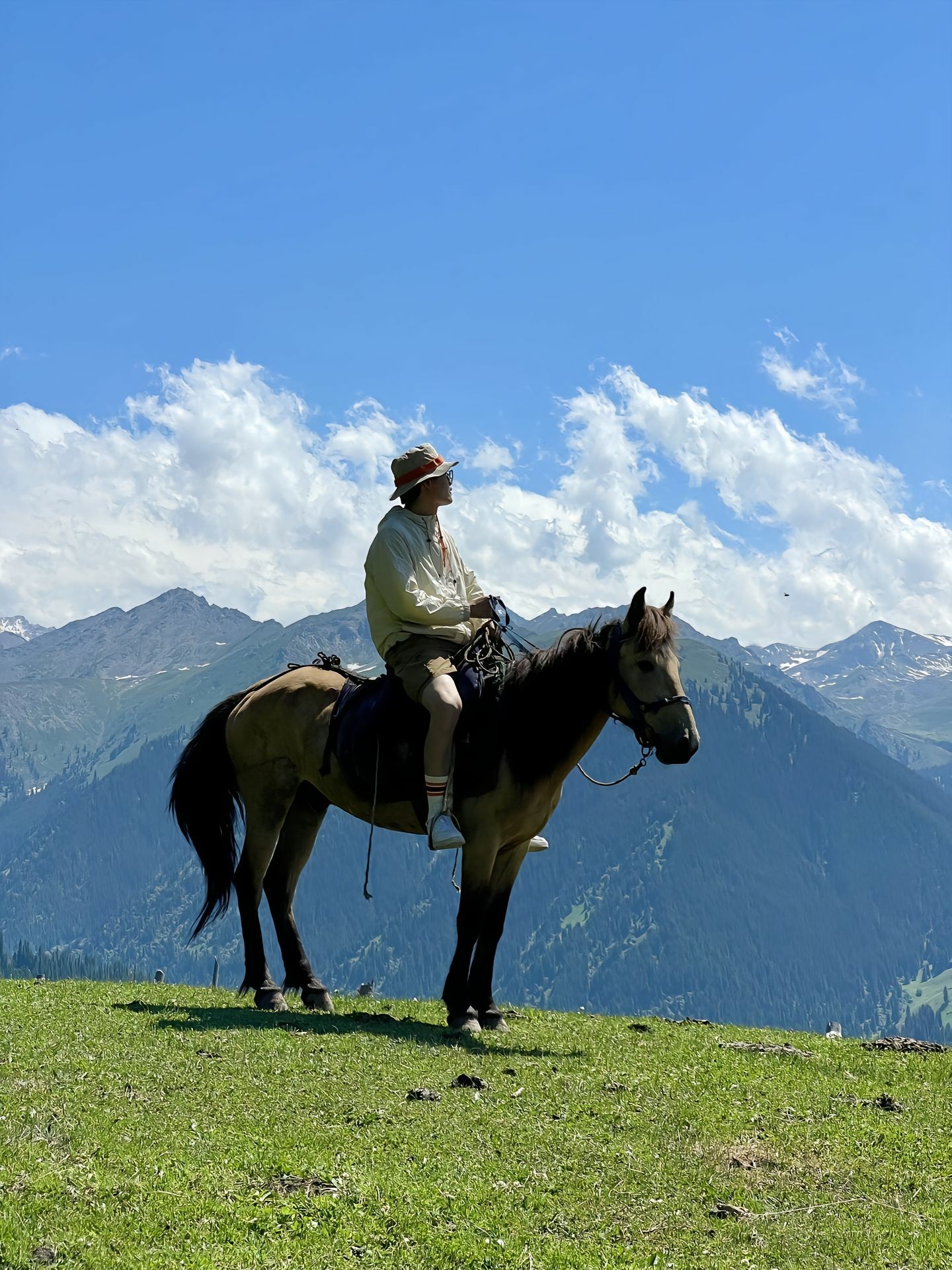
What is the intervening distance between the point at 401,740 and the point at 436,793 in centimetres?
103

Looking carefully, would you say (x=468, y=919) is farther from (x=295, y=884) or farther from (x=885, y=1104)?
(x=885, y=1104)

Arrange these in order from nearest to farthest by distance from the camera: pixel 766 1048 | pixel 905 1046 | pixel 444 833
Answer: pixel 444 833 → pixel 766 1048 → pixel 905 1046

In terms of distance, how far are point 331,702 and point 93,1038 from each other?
4.96 metres

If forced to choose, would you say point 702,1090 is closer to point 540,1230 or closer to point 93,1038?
point 540,1230

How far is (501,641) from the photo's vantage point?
15.0 metres

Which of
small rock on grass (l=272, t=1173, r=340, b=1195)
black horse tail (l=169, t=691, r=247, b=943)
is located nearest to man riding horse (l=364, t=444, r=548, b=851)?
black horse tail (l=169, t=691, r=247, b=943)

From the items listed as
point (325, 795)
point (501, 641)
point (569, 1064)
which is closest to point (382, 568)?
point (501, 641)

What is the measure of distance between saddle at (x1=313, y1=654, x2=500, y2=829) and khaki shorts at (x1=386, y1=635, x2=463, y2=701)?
0.17 m

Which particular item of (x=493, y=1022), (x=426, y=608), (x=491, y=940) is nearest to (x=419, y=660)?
(x=426, y=608)

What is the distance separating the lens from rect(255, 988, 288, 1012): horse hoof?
15.2 m

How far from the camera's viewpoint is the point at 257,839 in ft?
53.6

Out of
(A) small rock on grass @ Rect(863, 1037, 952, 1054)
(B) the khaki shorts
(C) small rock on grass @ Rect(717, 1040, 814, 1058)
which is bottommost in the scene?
(C) small rock on grass @ Rect(717, 1040, 814, 1058)

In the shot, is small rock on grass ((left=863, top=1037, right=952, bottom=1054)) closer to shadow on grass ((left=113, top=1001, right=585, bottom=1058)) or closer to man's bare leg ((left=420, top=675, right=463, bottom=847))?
shadow on grass ((left=113, top=1001, right=585, bottom=1058))

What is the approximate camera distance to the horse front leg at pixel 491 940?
14409mm
